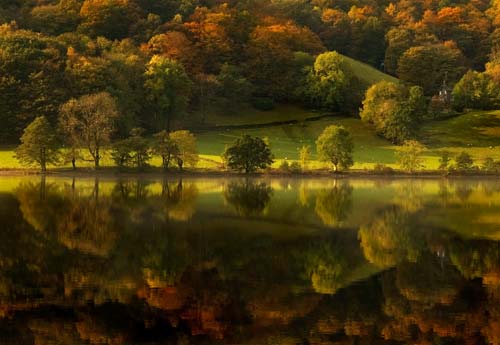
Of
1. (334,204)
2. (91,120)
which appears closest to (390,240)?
(334,204)

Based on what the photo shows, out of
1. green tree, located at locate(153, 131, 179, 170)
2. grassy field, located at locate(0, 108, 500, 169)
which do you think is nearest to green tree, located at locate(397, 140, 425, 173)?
grassy field, located at locate(0, 108, 500, 169)

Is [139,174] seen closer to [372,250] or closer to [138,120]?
[138,120]

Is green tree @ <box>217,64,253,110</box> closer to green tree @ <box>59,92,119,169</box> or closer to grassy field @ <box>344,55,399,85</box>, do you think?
grassy field @ <box>344,55,399,85</box>

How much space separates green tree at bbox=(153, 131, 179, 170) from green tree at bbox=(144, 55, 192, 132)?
22991 millimetres

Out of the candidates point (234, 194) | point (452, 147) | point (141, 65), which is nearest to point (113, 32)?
point (141, 65)

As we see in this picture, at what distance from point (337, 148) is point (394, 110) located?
27.8 metres

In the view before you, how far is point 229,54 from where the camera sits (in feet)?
417

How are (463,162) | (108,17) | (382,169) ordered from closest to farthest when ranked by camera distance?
(382,169) → (463,162) → (108,17)

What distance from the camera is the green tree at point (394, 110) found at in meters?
101

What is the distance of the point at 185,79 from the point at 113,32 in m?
30.5

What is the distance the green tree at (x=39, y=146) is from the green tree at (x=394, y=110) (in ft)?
162

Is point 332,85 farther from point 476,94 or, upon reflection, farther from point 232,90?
point 476,94

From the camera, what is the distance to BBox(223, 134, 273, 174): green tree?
75250 millimetres

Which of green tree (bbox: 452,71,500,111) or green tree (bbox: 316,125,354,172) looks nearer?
green tree (bbox: 316,125,354,172)
